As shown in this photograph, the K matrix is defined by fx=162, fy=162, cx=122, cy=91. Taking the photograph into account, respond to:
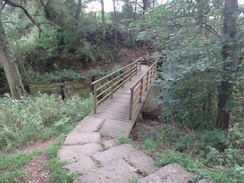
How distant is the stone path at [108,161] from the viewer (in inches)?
87.6

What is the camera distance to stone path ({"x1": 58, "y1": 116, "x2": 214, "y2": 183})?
2225mm

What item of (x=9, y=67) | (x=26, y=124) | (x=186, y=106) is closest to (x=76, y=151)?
(x=26, y=124)

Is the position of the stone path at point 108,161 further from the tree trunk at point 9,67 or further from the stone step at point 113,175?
the tree trunk at point 9,67

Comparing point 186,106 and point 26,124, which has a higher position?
point 186,106

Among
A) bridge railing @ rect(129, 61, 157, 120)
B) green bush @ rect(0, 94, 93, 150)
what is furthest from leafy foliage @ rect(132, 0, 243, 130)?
green bush @ rect(0, 94, 93, 150)

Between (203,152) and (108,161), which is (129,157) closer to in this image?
(108,161)

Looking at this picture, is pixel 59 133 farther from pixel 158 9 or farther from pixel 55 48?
pixel 55 48

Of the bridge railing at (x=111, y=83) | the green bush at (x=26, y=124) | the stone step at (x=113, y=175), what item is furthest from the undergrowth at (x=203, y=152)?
the green bush at (x=26, y=124)

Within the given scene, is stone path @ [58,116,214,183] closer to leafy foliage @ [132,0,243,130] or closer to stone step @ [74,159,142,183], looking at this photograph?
stone step @ [74,159,142,183]

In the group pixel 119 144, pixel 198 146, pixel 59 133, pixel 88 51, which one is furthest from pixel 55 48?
pixel 198 146

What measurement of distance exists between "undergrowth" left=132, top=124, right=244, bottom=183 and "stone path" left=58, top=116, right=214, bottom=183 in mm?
198

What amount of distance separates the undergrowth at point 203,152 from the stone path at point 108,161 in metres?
0.20

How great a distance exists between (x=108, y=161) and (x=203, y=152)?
5.78ft

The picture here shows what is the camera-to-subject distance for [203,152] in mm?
3004
